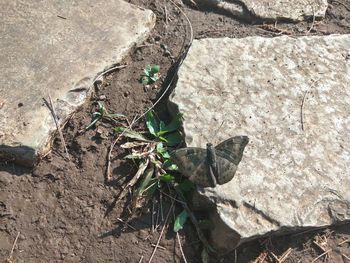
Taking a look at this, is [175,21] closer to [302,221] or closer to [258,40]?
[258,40]

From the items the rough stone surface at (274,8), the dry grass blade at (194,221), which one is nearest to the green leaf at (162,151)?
the dry grass blade at (194,221)

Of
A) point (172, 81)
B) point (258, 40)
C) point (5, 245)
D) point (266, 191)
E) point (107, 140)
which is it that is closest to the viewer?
point (5, 245)

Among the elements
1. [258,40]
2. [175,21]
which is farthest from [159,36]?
[258,40]

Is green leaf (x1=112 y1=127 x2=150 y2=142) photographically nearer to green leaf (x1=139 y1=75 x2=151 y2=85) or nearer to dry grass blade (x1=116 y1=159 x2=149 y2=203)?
dry grass blade (x1=116 y1=159 x2=149 y2=203)

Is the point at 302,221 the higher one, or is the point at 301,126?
the point at 301,126

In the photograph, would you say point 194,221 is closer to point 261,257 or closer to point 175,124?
point 261,257

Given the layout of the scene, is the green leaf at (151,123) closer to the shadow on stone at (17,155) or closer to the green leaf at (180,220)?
the green leaf at (180,220)

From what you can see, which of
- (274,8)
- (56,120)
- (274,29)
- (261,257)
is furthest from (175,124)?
(274,8)
